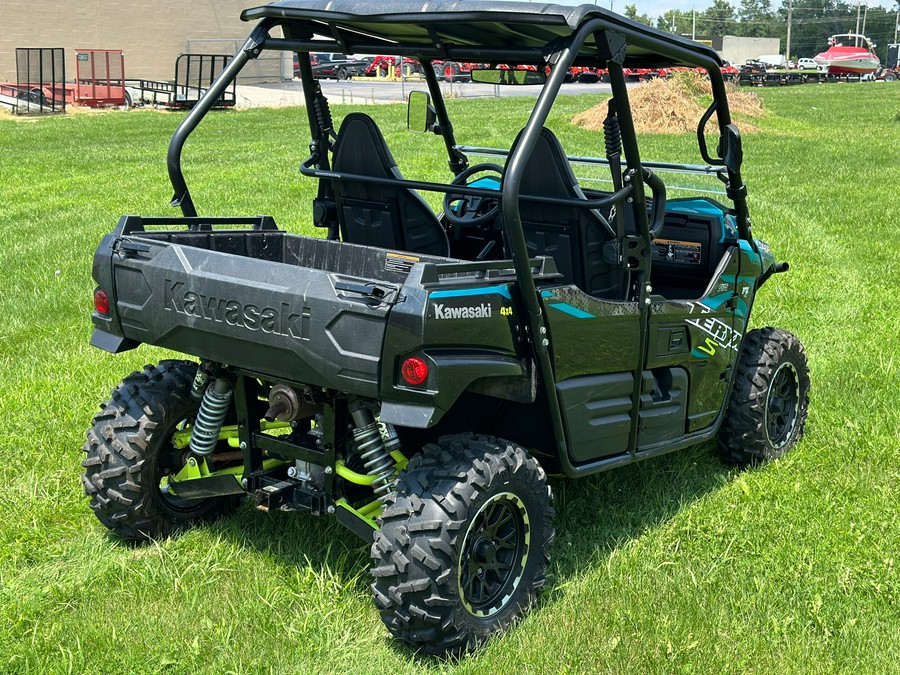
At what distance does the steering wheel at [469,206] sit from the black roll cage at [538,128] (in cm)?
36

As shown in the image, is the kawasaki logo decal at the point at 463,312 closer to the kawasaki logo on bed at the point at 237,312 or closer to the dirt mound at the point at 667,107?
the kawasaki logo on bed at the point at 237,312

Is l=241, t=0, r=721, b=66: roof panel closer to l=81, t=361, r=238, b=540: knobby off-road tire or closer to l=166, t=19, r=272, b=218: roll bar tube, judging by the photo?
l=166, t=19, r=272, b=218: roll bar tube

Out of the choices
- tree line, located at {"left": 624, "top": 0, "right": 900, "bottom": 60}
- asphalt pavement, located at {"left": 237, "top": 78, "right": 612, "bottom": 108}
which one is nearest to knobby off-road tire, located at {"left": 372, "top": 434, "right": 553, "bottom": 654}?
asphalt pavement, located at {"left": 237, "top": 78, "right": 612, "bottom": 108}

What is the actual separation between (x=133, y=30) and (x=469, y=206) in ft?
140

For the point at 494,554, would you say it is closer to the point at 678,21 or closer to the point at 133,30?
the point at 133,30

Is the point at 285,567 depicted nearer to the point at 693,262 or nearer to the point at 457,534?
the point at 457,534

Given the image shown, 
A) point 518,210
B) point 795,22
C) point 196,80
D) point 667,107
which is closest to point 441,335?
point 518,210

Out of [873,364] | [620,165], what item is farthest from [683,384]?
Result: [873,364]

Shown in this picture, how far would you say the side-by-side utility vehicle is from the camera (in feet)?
11.9

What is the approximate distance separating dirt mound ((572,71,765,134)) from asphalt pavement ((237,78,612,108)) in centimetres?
980

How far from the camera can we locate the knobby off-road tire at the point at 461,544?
11.9 feet

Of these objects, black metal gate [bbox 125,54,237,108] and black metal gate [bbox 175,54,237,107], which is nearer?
black metal gate [bbox 175,54,237,107]

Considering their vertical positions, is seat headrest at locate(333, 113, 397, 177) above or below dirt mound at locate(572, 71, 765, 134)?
below

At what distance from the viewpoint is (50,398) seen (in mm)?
6316
